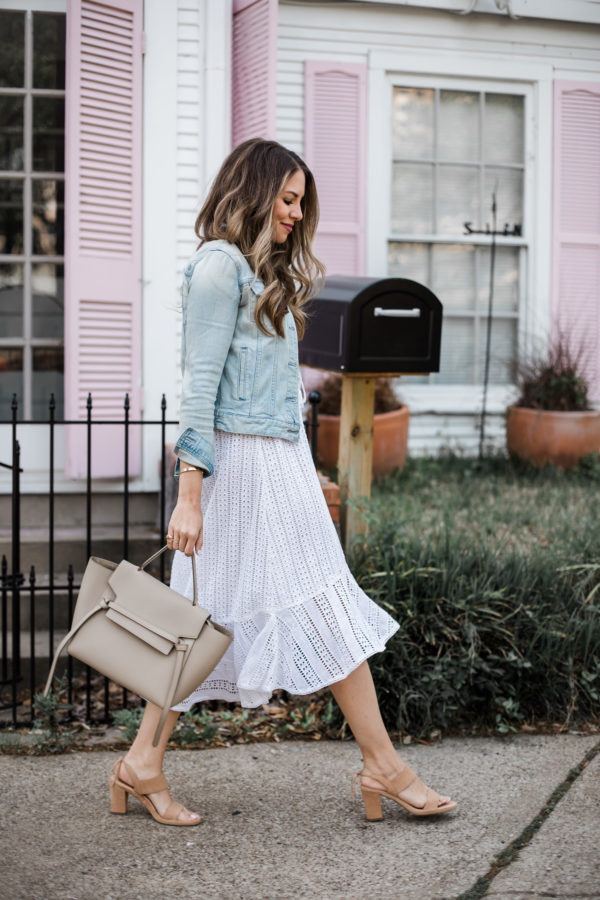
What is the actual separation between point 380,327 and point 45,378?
8.67 ft

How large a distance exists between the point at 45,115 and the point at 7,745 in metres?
3.70

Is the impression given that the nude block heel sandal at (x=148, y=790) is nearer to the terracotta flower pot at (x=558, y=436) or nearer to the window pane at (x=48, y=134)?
the window pane at (x=48, y=134)

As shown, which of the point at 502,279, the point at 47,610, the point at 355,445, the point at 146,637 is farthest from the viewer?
the point at 502,279

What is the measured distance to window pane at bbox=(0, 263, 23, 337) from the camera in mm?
5695

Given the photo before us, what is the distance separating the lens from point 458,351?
25.5 feet

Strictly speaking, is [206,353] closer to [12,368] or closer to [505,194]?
[12,368]

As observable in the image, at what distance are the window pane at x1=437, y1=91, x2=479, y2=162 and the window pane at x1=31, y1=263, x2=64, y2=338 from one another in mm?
3299

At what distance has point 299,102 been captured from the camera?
716cm

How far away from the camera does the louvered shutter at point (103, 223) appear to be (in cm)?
519

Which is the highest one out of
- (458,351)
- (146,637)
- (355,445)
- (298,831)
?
(458,351)

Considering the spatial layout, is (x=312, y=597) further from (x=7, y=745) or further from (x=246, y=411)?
(x=7, y=745)

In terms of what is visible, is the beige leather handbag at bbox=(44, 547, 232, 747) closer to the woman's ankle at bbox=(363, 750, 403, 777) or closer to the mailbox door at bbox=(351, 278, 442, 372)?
the woman's ankle at bbox=(363, 750, 403, 777)

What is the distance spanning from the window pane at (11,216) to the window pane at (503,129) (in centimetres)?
363

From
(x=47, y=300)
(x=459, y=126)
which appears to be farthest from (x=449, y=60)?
(x=47, y=300)
